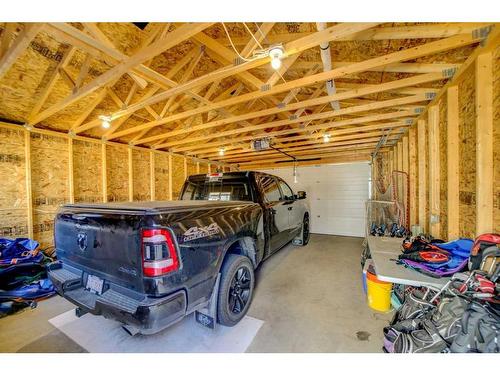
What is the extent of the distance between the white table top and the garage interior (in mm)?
614

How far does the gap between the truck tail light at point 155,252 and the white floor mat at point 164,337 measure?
1068 millimetres

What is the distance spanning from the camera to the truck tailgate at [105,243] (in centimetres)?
151

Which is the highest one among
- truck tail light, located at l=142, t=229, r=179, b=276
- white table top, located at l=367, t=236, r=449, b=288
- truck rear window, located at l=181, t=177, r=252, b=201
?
truck rear window, located at l=181, t=177, r=252, b=201

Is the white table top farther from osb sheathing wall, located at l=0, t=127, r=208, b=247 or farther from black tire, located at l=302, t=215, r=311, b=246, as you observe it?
osb sheathing wall, located at l=0, t=127, r=208, b=247

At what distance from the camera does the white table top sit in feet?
6.59

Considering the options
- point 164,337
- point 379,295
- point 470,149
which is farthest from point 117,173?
point 470,149

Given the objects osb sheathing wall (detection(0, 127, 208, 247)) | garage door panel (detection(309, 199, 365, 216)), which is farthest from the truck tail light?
garage door panel (detection(309, 199, 365, 216))

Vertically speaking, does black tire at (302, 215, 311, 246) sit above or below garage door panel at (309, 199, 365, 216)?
below

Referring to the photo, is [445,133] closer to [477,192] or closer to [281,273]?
[477,192]

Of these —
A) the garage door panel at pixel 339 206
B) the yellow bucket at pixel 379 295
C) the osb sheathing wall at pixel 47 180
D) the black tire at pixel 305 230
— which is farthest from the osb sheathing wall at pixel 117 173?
the garage door panel at pixel 339 206

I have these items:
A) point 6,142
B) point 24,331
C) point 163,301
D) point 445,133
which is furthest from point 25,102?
point 445,133

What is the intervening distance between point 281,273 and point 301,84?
324cm

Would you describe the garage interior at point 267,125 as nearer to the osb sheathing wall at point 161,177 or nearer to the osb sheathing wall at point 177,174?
the osb sheathing wall at point 161,177

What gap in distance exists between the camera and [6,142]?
379 centimetres
